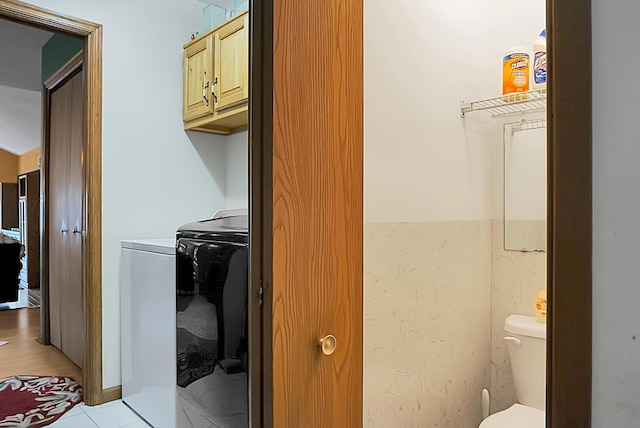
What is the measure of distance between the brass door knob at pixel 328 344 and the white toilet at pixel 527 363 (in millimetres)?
1085

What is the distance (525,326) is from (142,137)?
2457 mm

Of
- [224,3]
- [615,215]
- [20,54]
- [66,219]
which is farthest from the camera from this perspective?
[20,54]

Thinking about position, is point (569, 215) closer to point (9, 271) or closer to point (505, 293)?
point (505, 293)

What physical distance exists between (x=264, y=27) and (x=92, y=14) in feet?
7.07

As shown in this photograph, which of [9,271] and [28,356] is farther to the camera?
[9,271]

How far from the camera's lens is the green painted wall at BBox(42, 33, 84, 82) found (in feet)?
10.9

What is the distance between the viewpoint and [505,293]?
2178mm

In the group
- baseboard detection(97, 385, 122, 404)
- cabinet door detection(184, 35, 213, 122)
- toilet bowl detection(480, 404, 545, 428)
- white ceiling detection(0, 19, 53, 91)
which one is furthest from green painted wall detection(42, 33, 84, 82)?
toilet bowl detection(480, 404, 545, 428)

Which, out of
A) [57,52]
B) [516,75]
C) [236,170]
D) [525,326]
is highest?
[57,52]

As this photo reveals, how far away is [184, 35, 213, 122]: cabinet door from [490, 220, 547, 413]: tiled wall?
73.3 inches

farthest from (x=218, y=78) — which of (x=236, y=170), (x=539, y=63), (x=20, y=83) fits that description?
(x=20, y=83)

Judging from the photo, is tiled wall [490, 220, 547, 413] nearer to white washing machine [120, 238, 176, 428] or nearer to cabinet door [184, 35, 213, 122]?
white washing machine [120, 238, 176, 428]

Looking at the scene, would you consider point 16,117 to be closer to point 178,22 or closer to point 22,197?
point 22,197

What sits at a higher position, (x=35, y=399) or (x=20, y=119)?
(x=20, y=119)
